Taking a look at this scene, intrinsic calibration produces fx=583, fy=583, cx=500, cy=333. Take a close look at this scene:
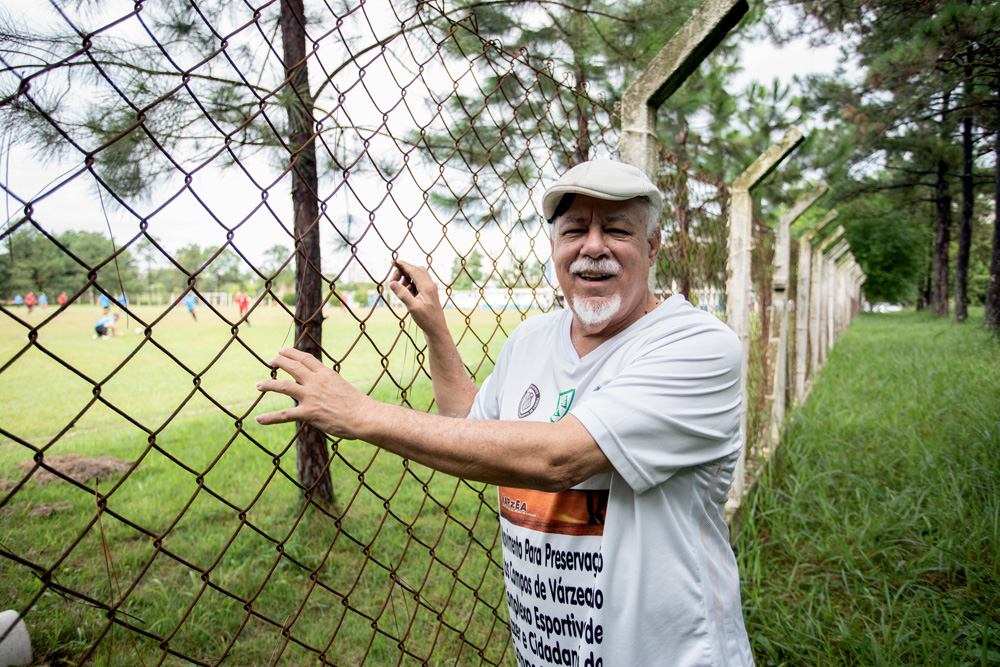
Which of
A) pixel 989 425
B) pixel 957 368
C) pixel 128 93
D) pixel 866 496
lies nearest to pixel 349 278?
pixel 128 93

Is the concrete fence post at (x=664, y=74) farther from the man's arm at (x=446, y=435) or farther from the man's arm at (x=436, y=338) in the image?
the man's arm at (x=446, y=435)

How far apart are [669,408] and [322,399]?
0.70 m

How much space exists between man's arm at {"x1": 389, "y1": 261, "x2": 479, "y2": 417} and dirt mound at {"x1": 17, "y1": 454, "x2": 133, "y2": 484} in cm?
315

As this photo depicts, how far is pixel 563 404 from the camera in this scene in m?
1.47

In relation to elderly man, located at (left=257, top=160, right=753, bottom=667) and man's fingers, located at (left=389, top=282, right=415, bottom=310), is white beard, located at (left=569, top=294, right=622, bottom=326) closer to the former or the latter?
elderly man, located at (left=257, top=160, right=753, bottom=667)

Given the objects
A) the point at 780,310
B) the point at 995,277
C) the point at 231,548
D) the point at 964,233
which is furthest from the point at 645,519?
the point at 964,233

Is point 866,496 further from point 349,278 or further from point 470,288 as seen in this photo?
point 349,278

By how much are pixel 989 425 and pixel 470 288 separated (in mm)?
4193

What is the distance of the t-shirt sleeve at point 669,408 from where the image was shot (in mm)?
1173

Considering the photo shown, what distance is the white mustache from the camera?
1499mm

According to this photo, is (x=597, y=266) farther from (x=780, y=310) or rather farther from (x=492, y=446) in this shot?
(x=780, y=310)

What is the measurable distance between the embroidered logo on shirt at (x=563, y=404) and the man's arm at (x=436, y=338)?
393 mm

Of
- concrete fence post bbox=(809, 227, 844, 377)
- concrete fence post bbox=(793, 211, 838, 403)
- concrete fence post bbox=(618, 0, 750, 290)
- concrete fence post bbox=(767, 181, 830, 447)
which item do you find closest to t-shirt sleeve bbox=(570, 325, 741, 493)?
concrete fence post bbox=(618, 0, 750, 290)

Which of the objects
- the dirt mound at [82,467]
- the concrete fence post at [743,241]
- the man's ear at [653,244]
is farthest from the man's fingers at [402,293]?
the dirt mound at [82,467]
